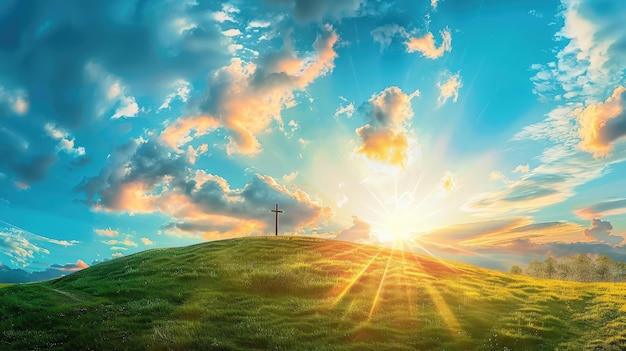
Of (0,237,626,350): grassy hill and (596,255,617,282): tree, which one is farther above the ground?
(0,237,626,350): grassy hill

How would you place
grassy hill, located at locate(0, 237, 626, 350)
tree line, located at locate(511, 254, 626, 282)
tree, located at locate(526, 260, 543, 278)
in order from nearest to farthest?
1. grassy hill, located at locate(0, 237, 626, 350)
2. tree line, located at locate(511, 254, 626, 282)
3. tree, located at locate(526, 260, 543, 278)

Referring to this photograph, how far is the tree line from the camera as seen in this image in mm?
110750

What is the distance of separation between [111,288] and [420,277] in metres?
31.6

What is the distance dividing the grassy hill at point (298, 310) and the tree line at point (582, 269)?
7377 cm

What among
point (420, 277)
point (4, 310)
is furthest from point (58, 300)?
point (420, 277)

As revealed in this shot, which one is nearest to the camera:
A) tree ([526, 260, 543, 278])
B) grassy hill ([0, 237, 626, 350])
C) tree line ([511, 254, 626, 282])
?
grassy hill ([0, 237, 626, 350])

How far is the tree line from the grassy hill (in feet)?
242

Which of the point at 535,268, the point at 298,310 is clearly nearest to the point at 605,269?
the point at 535,268

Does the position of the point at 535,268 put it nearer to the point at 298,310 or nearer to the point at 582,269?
the point at 582,269

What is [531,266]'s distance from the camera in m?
127

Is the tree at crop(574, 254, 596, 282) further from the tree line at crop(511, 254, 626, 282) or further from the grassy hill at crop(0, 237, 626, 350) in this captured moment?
the grassy hill at crop(0, 237, 626, 350)

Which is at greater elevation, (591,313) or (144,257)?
(144,257)

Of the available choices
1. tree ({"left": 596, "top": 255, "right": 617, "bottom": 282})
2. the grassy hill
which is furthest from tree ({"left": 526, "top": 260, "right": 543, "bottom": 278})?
the grassy hill

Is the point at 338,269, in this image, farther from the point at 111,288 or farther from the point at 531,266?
the point at 531,266
